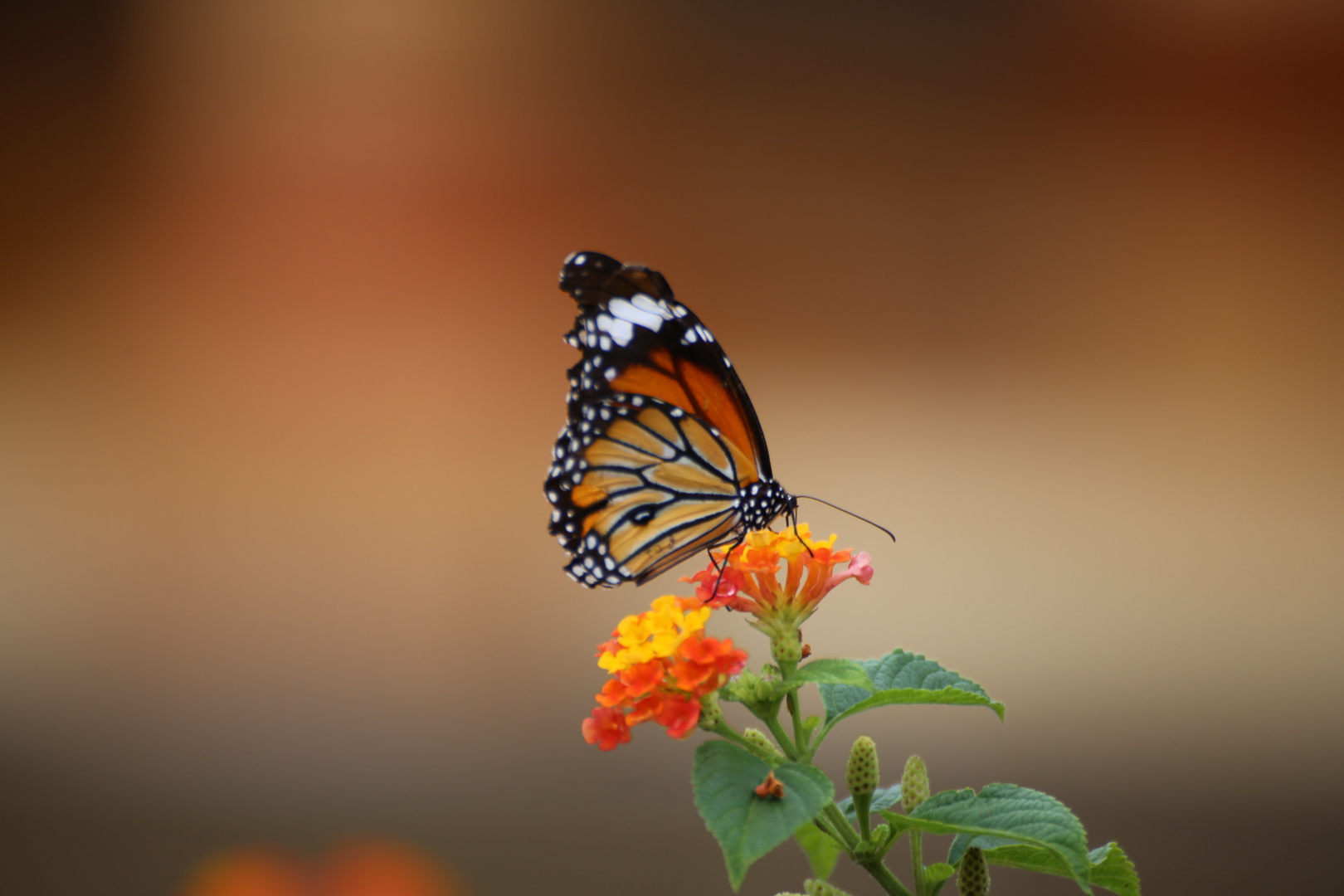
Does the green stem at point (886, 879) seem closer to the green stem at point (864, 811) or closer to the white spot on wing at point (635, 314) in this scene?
the green stem at point (864, 811)

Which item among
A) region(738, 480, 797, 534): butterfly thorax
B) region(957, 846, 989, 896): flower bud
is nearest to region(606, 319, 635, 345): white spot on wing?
region(738, 480, 797, 534): butterfly thorax

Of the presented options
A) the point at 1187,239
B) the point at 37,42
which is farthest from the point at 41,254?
the point at 1187,239

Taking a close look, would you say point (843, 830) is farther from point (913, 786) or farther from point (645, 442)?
point (645, 442)

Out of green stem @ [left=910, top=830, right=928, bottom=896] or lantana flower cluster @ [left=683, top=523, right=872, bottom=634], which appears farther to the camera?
lantana flower cluster @ [left=683, top=523, right=872, bottom=634]

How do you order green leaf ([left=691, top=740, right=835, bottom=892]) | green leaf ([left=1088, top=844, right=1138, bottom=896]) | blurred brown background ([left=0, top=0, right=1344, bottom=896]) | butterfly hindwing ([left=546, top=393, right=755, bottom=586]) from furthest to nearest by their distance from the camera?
1. blurred brown background ([left=0, top=0, right=1344, bottom=896])
2. butterfly hindwing ([left=546, top=393, right=755, bottom=586])
3. green leaf ([left=1088, top=844, right=1138, bottom=896])
4. green leaf ([left=691, top=740, right=835, bottom=892])

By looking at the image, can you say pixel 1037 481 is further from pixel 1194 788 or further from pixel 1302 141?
pixel 1302 141

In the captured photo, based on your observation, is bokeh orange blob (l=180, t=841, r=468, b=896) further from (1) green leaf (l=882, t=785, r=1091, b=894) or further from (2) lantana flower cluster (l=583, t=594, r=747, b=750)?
(1) green leaf (l=882, t=785, r=1091, b=894)
